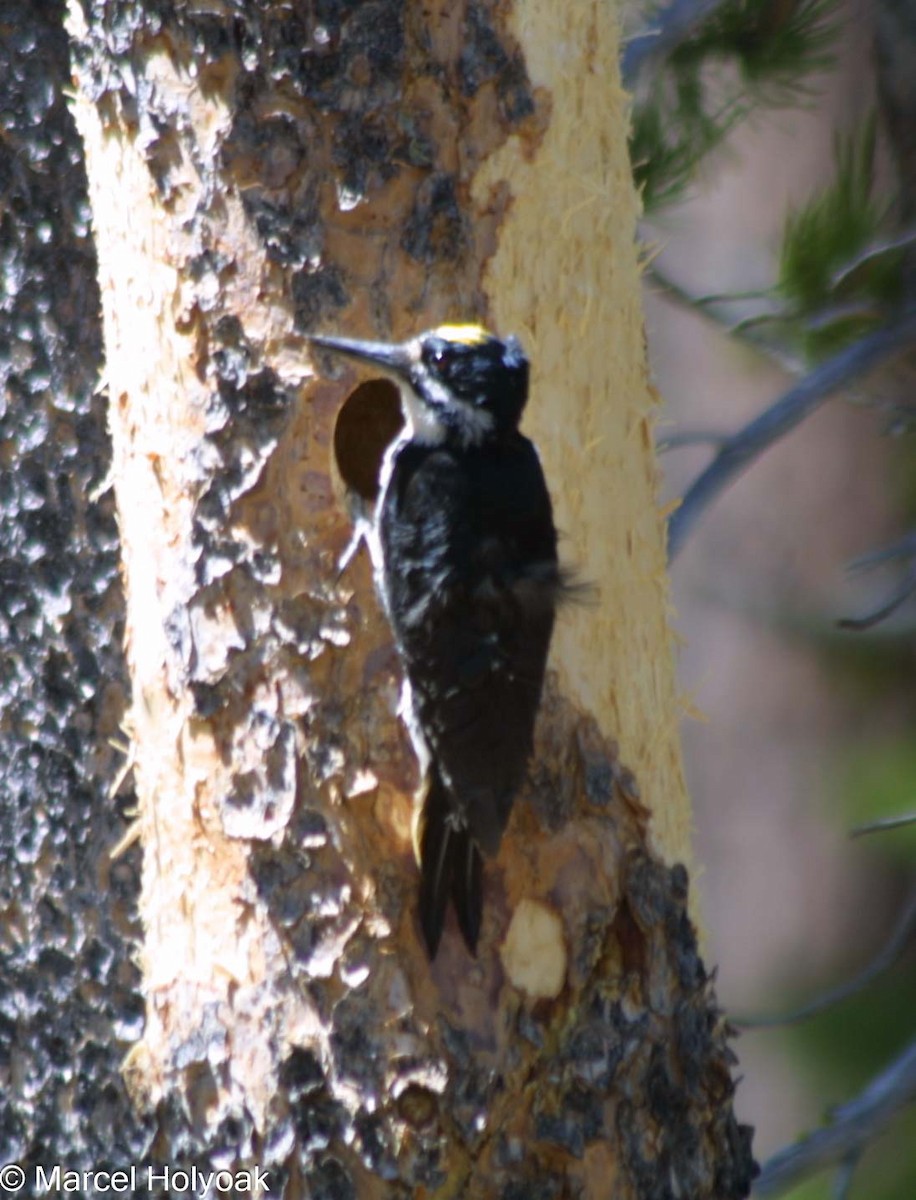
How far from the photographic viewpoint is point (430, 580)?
267 centimetres

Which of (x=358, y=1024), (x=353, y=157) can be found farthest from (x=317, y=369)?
(x=358, y=1024)

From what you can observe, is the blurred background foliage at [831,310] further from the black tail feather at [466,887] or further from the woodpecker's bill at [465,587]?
the black tail feather at [466,887]

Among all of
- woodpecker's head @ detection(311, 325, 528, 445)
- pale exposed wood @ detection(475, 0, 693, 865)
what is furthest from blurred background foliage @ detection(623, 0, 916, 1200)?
woodpecker's head @ detection(311, 325, 528, 445)

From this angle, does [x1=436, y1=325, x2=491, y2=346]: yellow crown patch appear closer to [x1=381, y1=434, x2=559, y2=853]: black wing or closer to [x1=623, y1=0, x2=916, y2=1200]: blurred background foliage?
[x1=381, y1=434, x2=559, y2=853]: black wing

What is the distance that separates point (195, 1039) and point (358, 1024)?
275mm

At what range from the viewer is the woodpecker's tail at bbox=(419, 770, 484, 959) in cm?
256

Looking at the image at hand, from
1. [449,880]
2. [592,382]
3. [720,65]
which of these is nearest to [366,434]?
[592,382]

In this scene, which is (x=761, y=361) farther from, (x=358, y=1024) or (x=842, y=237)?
(x=358, y=1024)

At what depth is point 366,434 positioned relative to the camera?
3107 millimetres

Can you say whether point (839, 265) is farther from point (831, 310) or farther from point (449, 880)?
point (449, 880)

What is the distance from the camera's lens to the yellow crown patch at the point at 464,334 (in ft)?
8.55

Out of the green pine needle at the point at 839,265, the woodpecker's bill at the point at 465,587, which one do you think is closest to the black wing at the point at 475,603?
the woodpecker's bill at the point at 465,587

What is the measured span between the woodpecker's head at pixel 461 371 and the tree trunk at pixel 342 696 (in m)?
0.08

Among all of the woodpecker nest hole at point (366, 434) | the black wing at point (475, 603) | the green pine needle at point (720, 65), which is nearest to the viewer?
the black wing at point (475, 603)
